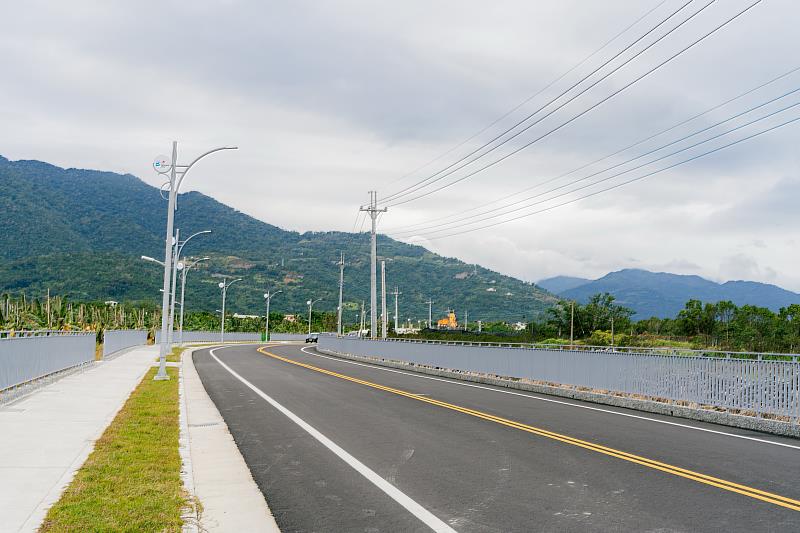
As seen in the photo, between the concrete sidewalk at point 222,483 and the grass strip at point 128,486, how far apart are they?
269mm

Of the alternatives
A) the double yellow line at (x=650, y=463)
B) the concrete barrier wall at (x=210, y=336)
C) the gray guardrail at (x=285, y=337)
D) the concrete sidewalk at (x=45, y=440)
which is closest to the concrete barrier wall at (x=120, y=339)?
the concrete barrier wall at (x=210, y=336)

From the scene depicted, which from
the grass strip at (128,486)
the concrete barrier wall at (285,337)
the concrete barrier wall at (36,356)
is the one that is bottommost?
the concrete barrier wall at (285,337)

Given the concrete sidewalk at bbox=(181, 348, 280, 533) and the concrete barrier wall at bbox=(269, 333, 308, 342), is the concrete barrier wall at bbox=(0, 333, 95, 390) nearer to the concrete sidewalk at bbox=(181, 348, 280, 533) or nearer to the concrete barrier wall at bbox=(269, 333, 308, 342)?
the concrete sidewalk at bbox=(181, 348, 280, 533)

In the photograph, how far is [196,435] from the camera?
12172mm

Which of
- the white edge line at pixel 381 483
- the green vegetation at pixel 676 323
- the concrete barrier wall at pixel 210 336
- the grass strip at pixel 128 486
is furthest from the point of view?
the green vegetation at pixel 676 323

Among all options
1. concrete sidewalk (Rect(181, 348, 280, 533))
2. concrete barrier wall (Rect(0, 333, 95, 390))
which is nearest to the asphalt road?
concrete sidewalk (Rect(181, 348, 280, 533))

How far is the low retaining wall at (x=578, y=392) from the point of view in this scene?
47.1 feet

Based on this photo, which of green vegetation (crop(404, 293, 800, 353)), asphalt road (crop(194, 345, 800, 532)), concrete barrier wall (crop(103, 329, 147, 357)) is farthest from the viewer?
green vegetation (crop(404, 293, 800, 353))

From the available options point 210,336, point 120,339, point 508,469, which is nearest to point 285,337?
point 210,336

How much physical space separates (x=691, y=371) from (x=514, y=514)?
11.3m

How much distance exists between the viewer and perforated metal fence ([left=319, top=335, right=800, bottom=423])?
1435 cm

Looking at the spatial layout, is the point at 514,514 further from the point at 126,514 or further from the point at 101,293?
the point at 101,293

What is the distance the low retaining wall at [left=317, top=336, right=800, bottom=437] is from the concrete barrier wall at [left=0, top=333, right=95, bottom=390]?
48.1 ft

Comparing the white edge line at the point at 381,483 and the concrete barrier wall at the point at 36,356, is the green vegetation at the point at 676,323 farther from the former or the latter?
the white edge line at the point at 381,483
